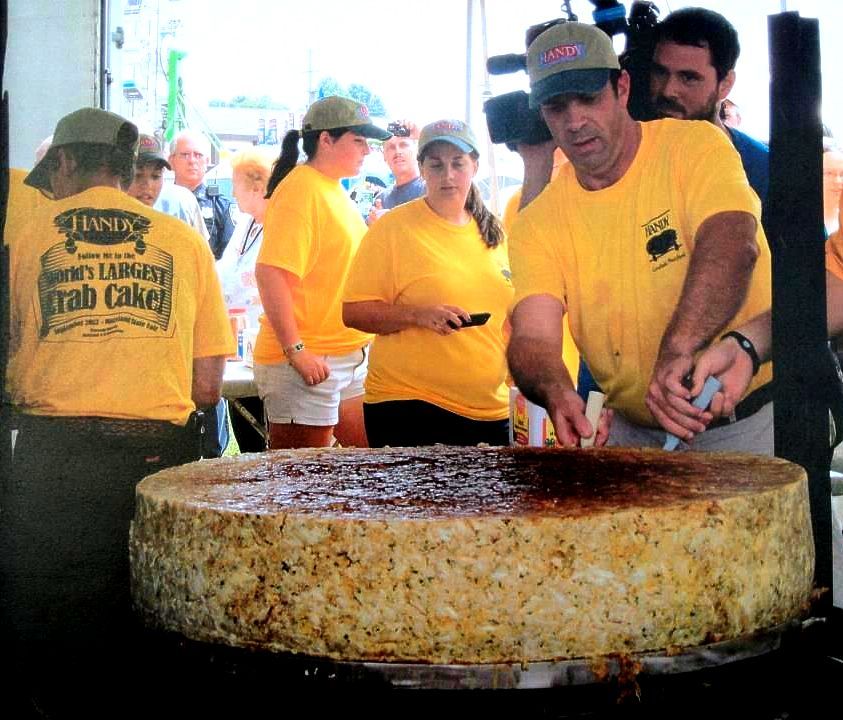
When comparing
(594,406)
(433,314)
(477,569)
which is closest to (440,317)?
(433,314)

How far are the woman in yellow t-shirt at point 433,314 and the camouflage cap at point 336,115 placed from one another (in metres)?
0.17

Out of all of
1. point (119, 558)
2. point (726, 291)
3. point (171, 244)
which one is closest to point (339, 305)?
point (171, 244)

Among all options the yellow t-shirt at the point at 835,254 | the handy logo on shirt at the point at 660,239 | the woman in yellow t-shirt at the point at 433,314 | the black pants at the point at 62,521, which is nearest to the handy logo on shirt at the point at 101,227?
the black pants at the point at 62,521

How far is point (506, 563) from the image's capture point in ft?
3.32

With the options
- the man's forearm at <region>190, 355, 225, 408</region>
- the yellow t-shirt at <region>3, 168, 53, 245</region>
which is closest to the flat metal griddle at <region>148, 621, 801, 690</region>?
the man's forearm at <region>190, 355, 225, 408</region>

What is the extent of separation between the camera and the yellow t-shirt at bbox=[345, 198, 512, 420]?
230 centimetres

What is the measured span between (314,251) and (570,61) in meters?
0.76

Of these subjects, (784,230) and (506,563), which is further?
(784,230)

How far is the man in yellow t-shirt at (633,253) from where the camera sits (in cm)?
188

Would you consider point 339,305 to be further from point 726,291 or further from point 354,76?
point 726,291

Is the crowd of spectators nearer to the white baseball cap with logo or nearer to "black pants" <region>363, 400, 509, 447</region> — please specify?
the white baseball cap with logo

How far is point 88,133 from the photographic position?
2.01 m

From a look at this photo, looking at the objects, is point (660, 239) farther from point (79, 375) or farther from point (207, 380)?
point (79, 375)

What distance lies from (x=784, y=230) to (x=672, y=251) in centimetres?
22
